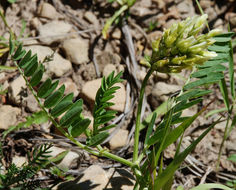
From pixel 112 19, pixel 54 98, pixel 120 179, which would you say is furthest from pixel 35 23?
pixel 120 179

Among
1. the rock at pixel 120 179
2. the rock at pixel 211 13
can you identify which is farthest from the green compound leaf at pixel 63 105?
the rock at pixel 211 13

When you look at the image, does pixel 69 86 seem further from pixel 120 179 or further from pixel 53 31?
pixel 120 179

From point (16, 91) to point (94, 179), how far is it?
119 cm

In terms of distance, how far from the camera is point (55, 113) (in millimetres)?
1874

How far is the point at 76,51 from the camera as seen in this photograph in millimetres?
3219

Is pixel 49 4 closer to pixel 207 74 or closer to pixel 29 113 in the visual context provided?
pixel 29 113

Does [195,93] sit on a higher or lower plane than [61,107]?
lower

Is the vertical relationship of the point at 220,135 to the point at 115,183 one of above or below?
below

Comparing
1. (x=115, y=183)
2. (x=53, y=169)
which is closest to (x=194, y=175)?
(x=115, y=183)

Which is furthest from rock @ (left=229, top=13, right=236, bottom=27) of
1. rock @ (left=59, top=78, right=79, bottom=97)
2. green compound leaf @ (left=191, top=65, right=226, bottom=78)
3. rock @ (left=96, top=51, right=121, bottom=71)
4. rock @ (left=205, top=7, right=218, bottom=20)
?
rock @ (left=59, top=78, right=79, bottom=97)

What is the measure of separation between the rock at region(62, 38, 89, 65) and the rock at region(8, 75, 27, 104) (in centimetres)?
65

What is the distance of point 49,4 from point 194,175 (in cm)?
255

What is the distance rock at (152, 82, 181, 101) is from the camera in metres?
3.04

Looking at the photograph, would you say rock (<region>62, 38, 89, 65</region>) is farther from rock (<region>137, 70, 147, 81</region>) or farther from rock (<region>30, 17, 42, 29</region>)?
rock (<region>137, 70, 147, 81</region>)
